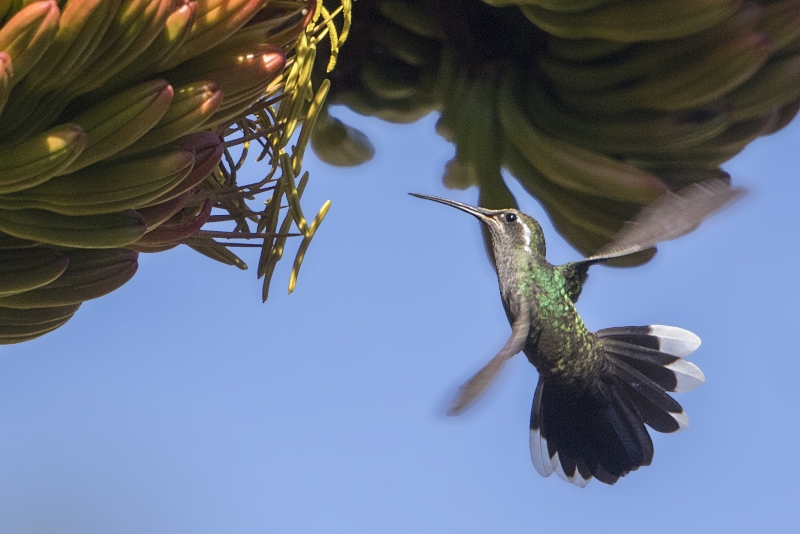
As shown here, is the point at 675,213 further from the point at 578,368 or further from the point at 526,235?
the point at 578,368

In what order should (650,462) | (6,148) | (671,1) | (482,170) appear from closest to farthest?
(6,148) < (671,1) < (482,170) < (650,462)

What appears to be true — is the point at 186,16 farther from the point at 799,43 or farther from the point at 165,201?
the point at 799,43

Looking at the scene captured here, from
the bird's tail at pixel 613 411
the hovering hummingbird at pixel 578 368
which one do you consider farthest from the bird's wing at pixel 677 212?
the bird's tail at pixel 613 411

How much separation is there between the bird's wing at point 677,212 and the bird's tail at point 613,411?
28 cm

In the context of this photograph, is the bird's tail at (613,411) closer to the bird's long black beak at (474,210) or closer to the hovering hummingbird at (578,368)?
the hovering hummingbird at (578,368)

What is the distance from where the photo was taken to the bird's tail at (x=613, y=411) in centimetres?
114

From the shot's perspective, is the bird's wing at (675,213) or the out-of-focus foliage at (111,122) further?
the bird's wing at (675,213)

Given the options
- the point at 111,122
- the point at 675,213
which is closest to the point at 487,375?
the point at 675,213

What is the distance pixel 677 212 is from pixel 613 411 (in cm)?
40

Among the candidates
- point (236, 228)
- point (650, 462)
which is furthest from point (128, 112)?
point (650, 462)

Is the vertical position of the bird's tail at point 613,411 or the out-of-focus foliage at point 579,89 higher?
the out-of-focus foliage at point 579,89

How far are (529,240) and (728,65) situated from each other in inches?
12.3

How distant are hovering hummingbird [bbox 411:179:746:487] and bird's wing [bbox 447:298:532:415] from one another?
1 cm

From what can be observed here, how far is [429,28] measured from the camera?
0.87m
